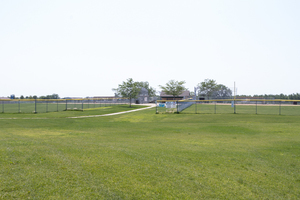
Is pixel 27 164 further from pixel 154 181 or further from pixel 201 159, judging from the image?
pixel 201 159

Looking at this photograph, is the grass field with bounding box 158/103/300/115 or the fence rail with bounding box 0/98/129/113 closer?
the grass field with bounding box 158/103/300/115

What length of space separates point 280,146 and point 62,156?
346 inches

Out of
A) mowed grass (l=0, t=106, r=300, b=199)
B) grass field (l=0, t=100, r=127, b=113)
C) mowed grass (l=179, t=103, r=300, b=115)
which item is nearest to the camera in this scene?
mowed grass (l=0, t=106, r=300, b=199)

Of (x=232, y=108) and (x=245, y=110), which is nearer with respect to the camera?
(x=245, y=110)

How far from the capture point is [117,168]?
18.6 feet

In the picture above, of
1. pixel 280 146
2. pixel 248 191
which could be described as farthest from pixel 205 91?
pixel 248 191

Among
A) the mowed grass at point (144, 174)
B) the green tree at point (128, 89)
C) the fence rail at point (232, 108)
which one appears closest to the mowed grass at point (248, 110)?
the fence rail at point (232, 108)

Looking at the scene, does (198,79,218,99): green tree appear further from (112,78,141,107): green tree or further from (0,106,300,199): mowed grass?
(0,106,300,199): mowed grass

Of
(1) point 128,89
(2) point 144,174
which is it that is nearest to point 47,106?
(1) point 128,89

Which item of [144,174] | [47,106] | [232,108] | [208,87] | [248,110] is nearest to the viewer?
[144,174]

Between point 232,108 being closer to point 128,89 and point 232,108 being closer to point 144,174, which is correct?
point 128,89

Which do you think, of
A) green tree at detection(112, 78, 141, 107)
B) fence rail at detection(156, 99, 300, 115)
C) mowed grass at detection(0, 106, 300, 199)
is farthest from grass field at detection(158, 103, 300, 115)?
mowed grass at detection(0, 106, 300, 199)

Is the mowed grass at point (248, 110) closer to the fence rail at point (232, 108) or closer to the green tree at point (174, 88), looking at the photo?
the fence rail at point (232, 108)

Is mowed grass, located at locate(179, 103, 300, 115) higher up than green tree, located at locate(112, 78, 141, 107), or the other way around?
green tree, located at locate(112, 78, 141, 107)
